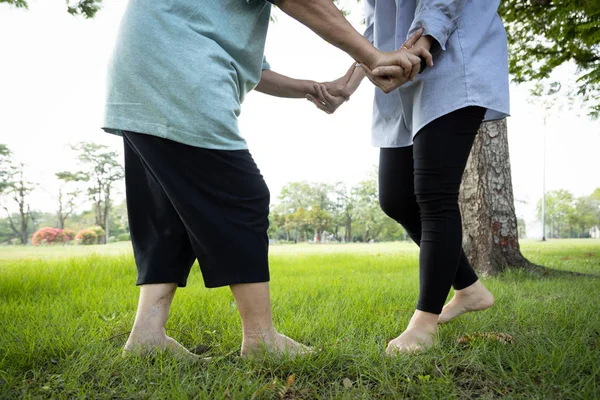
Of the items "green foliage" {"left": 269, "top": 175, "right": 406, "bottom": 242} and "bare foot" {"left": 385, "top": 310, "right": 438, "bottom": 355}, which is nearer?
"bare foot" {"left": 385, "top": 310, "right": 438, "bottom": 355}

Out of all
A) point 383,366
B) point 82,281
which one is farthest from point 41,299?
point 383,366

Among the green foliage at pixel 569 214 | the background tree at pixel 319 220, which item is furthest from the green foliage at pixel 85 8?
the green foliage at pixel 569 214

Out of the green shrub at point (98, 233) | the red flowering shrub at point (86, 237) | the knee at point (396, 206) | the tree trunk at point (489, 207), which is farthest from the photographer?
the green shrub at point (98, 233)

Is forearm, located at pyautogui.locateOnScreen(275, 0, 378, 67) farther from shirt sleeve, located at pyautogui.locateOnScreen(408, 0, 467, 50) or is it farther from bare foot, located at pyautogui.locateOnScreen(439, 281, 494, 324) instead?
bare foot, located at pyautogui.locateOnScreen(439, 281, 494, 324)

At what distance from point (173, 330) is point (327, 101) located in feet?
4.35

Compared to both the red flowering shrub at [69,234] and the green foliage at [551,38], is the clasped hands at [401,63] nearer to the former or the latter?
the green foliage at [551,38]

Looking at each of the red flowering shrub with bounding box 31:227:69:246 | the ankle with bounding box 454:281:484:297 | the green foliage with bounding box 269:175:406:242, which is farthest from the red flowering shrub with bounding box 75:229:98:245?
the ankle with bounding box 454:281:484:297

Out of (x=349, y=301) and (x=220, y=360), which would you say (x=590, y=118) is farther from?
(x=220, y=360)

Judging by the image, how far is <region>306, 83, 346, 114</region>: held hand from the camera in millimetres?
2215

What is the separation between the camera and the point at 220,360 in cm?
157

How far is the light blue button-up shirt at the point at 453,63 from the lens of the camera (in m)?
1.62

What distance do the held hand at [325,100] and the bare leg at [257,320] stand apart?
1.10 metres

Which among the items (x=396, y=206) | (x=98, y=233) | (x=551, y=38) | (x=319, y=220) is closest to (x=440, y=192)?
(x=396, y=206)

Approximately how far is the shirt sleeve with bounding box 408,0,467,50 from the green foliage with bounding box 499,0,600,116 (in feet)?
13.3
